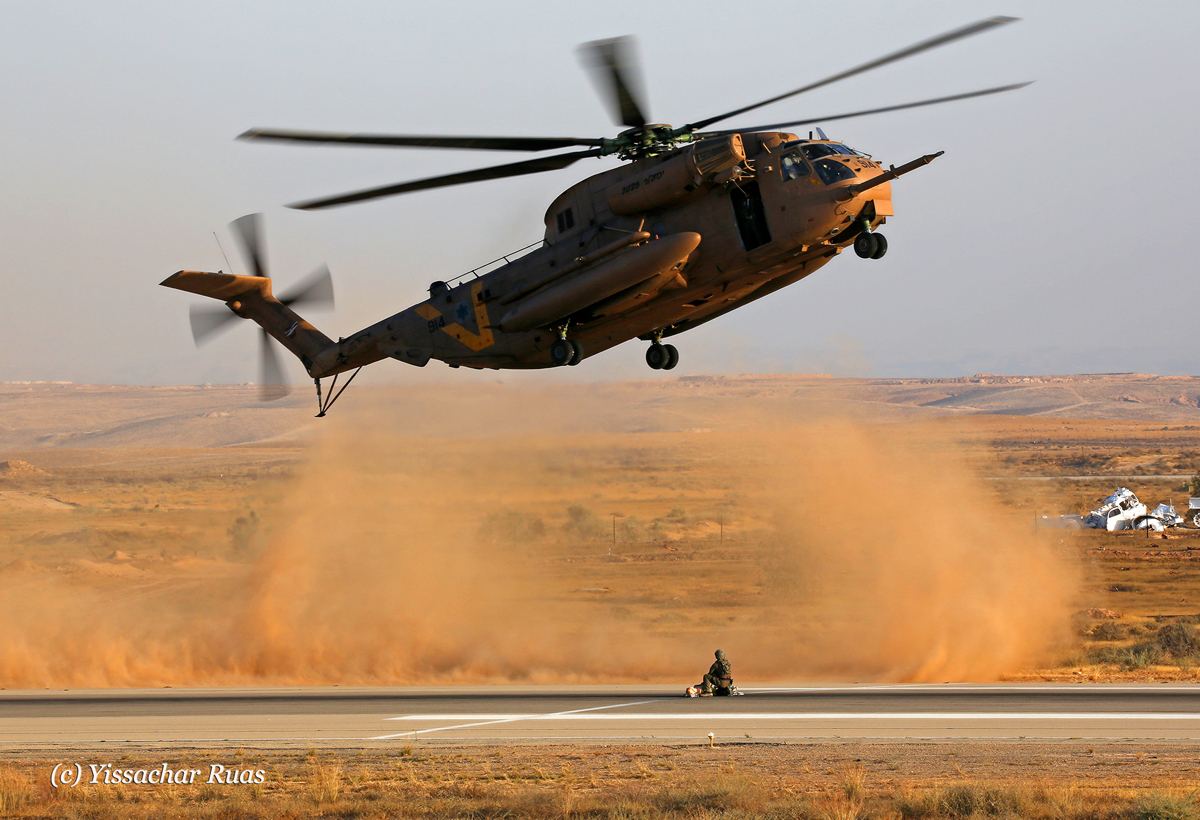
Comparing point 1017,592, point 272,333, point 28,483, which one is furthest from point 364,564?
point 28,483

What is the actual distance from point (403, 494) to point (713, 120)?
36.5 m

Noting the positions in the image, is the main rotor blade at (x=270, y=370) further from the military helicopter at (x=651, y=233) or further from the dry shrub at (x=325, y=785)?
the dry shrub at (x=325, y=785)

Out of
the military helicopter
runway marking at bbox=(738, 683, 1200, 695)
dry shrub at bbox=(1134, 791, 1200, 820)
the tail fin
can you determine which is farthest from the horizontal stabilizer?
dry shrub at bbox=(1134, 791, 1200, 820)

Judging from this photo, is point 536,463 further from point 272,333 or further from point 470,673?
point 272,333

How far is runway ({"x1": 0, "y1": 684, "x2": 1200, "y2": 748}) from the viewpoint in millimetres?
22219

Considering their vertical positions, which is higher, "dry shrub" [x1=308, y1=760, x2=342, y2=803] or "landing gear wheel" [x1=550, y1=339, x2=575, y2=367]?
"landing gear wheel" [x1=550, y1=339, x2=575, y2=367]

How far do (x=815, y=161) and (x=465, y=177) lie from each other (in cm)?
566

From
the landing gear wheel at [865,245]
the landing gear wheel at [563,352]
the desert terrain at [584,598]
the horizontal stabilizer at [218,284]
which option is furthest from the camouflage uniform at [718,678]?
the horizontal stabilizer at [218,284]

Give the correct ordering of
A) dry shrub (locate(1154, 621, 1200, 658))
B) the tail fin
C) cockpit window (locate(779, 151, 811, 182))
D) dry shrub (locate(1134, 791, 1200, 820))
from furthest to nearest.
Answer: dry shrub (locate(1154, 621, 1200, 658)) → the tail fin → cockpit window (locate(779, 151, 811, 182)) → dry shrub (locate(1134, 791, 1200, 820))

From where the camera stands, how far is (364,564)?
4334 centimetres

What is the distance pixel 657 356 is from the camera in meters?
22.9

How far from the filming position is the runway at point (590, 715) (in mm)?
22219

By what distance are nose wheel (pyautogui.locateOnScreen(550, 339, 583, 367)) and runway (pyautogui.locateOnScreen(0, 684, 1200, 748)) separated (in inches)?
271

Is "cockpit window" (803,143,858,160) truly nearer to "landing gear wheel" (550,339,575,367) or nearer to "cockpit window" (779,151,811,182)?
"cockpit window" (779,151,811,182)
